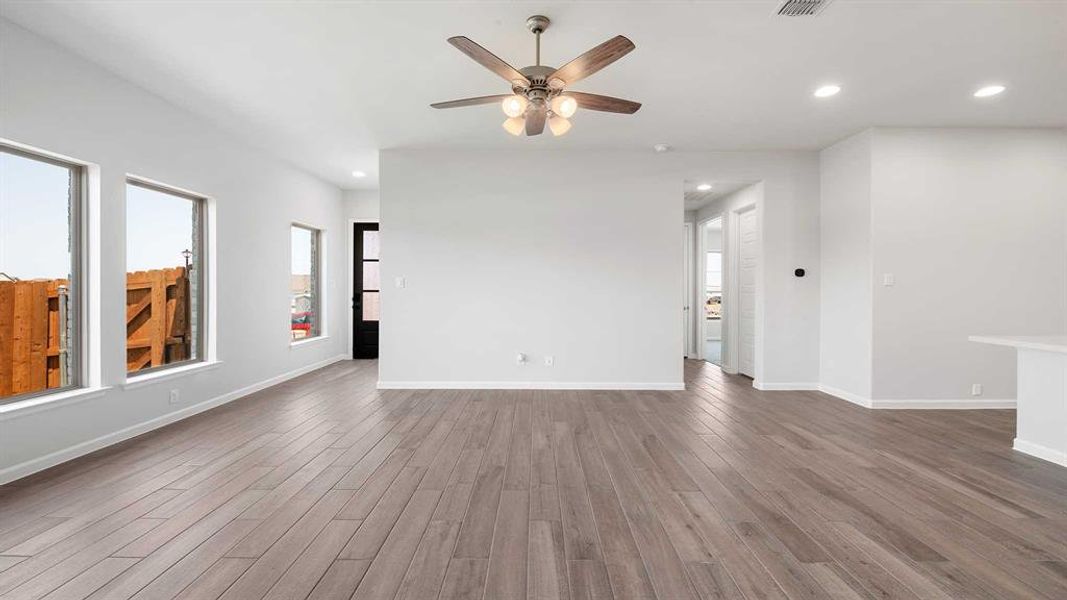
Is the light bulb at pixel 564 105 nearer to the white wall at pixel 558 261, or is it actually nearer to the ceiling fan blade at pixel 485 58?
the ceiling fan blade at pixel 485 58

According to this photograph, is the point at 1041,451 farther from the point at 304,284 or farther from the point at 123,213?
the point at 304,284

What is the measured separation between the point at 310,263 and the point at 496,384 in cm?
375

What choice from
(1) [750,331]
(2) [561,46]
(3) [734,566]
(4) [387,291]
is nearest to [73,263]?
(4) [387,291]

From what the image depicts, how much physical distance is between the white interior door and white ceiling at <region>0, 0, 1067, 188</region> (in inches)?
72.5

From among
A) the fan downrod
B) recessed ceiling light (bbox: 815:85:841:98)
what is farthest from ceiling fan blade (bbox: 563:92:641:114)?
recessed ceiling light (bbox: 815:85:841:98)

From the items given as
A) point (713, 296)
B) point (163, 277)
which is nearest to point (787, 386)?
point (163, 277)

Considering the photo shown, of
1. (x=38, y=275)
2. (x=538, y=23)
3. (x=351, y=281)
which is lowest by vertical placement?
(x=38, y=275)

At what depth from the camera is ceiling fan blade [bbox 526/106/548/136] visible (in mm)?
3012

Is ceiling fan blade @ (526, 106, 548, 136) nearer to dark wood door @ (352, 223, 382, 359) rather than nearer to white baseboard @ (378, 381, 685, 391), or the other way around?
white baseboard @ (378, 381, 685, 391)

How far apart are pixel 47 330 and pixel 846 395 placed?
702 cm

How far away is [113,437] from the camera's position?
347 cm

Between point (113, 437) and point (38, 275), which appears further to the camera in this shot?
point (113, 437)

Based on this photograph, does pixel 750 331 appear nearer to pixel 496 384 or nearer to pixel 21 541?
pixel 496 384

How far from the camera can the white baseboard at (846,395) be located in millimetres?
4723
